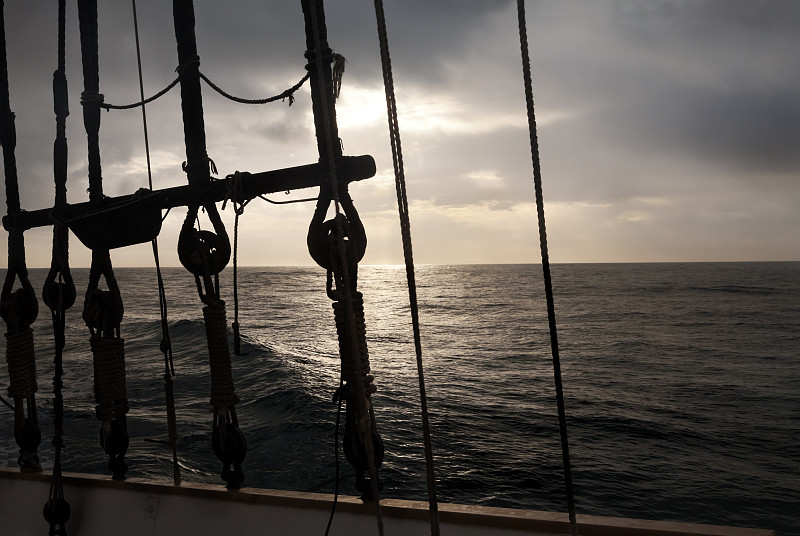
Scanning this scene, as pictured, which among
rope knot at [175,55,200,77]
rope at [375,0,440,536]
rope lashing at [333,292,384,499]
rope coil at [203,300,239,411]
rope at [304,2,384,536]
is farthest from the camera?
rope knot at [175,55,200,77]

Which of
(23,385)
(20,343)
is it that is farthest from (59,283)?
(23,385)

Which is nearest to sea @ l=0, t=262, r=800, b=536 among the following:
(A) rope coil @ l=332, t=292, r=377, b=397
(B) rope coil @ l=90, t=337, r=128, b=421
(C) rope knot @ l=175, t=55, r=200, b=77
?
(B) rope coil @ l=90, t=337, r=128, b=421

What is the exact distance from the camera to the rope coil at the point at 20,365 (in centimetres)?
460

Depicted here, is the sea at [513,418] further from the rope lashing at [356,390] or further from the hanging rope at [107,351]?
the rope lashing at [356,390]

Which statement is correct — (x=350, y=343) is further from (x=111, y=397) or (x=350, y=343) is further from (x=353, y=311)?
(x=111, y=397)

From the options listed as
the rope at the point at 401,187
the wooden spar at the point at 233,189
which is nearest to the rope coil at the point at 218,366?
the wooden spar at the point at 233,189

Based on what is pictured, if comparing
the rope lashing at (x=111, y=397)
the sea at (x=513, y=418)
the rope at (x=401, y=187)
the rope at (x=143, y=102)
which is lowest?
the sea at (x=513, y=418)

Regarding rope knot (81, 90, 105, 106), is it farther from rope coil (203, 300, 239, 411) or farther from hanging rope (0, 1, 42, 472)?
rope coil (203, 300, 239, 411)

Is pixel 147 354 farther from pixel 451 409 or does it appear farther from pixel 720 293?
pixel 720 293

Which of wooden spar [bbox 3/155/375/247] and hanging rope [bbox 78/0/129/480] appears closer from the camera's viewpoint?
wooden spar [bbox 3/155/375/247]

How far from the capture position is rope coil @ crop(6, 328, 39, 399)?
4.60 m

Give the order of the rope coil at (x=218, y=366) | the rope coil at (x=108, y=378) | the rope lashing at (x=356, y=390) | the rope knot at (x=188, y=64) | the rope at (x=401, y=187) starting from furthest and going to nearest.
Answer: the rope coil at (x=108, y=378)
the rope knot at (x=188, y=64)
the rope coil at (x=218, y=366)
the rope lashing at (x=356, y=390)
the rope at (x=401, y=187)

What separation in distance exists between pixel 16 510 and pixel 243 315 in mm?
37176

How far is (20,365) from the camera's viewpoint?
15.2 feet
